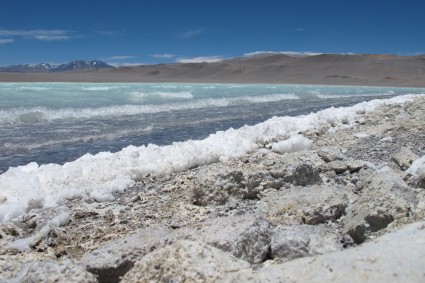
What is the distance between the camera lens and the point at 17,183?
4.10 metres

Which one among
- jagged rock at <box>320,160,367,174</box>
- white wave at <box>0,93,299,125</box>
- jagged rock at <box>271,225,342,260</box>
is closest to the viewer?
jagged rock at <box>271,225,342,260</box>

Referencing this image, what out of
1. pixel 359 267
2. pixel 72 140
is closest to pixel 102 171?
A: pixel 359 267

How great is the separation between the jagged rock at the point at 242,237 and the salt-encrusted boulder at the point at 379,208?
1.73 feet

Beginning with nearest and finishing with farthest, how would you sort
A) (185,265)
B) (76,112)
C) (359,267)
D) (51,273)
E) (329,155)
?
(359,267)
(185,265)
(51,273)
(329,155)
(76,112)

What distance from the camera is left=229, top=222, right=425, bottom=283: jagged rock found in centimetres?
167

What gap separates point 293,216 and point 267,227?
585 mm

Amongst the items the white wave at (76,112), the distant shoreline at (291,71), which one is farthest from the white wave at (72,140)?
the distant shoreline at (291,71)

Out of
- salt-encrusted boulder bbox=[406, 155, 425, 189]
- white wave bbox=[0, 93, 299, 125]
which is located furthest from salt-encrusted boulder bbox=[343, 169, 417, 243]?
white wave bbox=[0, 93, 299, 125]

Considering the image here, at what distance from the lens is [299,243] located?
241 cm

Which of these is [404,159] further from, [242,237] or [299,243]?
[242,237]

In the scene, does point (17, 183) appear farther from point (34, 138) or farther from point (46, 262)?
point (34, 138)

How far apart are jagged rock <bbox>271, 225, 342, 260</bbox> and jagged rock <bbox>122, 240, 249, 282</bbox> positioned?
0.51 m

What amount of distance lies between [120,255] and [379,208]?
1476 mm

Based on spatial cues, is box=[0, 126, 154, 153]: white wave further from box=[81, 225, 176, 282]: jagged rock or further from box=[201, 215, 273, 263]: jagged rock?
box=[201, 215, 273, 263]: jagged rock
